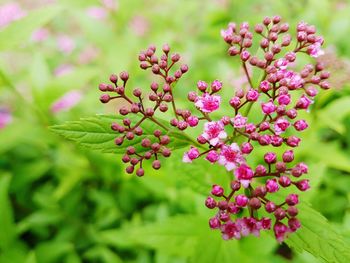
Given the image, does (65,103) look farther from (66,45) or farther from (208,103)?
(208,103)

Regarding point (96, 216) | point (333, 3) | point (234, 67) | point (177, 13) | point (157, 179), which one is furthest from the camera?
point (333, 3)

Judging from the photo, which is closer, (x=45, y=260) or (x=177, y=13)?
(x=45, y=260)

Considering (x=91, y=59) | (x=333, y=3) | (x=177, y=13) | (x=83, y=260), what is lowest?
(x=83, y=260)

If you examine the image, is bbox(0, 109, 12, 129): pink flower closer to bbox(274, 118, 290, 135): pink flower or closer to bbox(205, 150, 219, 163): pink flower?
bbox(205, 150, 219, 163): pink flower

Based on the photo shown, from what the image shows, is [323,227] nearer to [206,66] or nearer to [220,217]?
[220,217]

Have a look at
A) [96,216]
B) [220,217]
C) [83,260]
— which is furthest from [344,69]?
[83,260]

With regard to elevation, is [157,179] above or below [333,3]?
below

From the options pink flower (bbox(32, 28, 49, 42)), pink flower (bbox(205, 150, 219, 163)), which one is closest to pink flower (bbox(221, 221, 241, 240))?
pink flower (bbox(205, 150, 219, 163))
